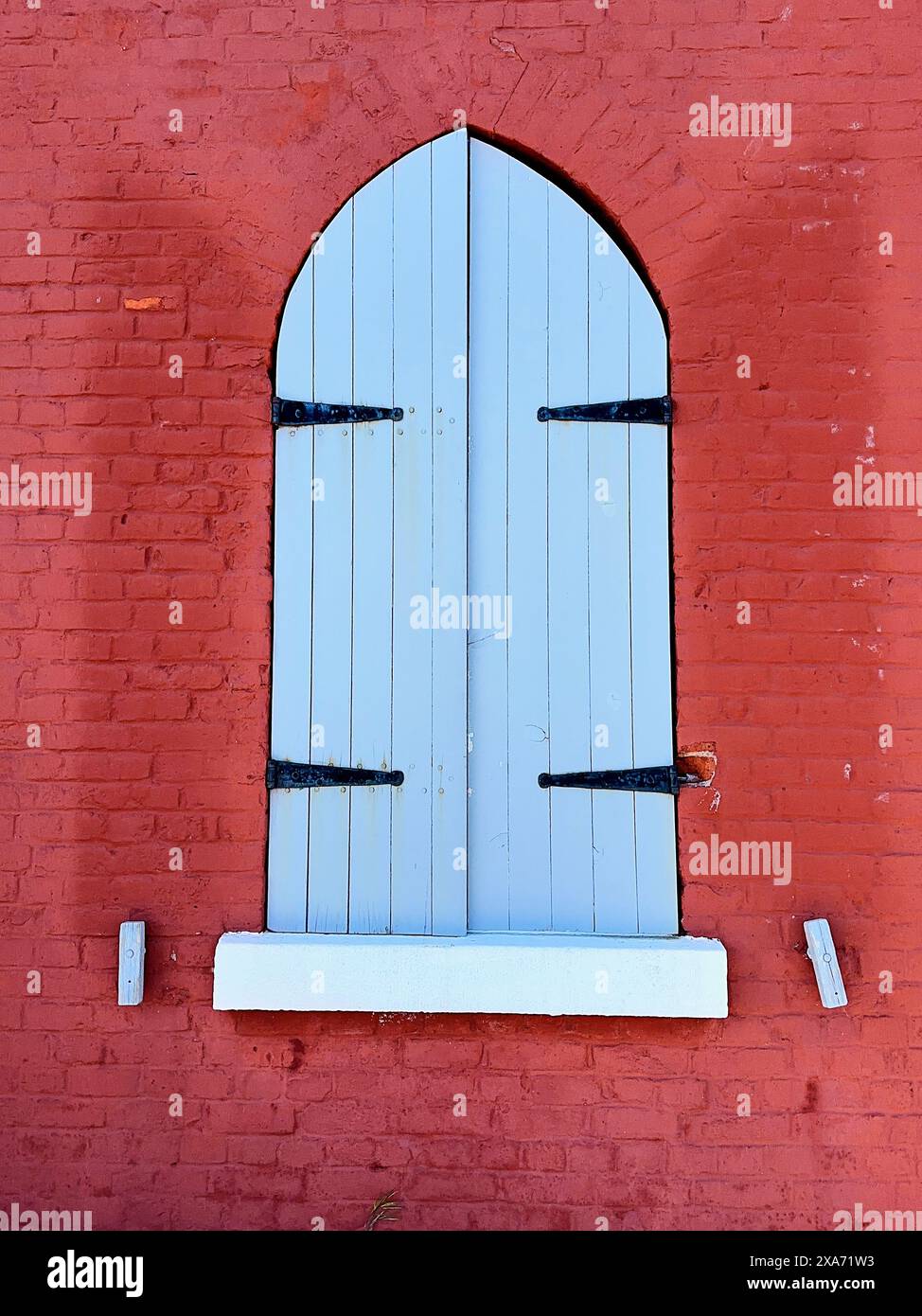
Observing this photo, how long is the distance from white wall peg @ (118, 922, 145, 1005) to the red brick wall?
0.06 m

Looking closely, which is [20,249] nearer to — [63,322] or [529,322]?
[63,322]

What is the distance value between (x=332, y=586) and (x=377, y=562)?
0.14 meters

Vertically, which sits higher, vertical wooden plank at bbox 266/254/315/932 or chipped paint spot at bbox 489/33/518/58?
chipped paint spot at bbox 489/33/518/58

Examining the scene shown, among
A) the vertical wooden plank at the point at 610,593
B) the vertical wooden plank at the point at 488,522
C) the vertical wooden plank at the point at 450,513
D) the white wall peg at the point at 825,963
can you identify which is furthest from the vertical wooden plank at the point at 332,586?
the white wall peg at the point at 825,963

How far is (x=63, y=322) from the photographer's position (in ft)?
9.93

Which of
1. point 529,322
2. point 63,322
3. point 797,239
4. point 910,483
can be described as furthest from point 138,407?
point 910,483

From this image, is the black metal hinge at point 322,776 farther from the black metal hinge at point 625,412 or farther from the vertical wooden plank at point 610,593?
the black metal hinge at point 625,412

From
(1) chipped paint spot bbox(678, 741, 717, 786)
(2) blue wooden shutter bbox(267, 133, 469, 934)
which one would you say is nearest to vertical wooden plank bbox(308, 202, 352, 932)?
(2) blue wooden shutter bbox(267, 133, 469, 934)

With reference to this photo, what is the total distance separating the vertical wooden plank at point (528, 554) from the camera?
114 inches

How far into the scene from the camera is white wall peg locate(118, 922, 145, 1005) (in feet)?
9.16

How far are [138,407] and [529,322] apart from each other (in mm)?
1116

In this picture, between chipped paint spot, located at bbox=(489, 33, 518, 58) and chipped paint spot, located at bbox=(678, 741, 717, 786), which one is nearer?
chipped paint spot, located at bbox=(678, 741, 717, 786)

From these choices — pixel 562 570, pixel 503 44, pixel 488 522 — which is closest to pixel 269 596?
pixel 488 522

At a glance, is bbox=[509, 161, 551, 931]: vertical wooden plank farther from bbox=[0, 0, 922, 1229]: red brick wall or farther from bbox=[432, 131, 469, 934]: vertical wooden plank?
bbox=[0, 0, 922, 1229]: red brick wall
